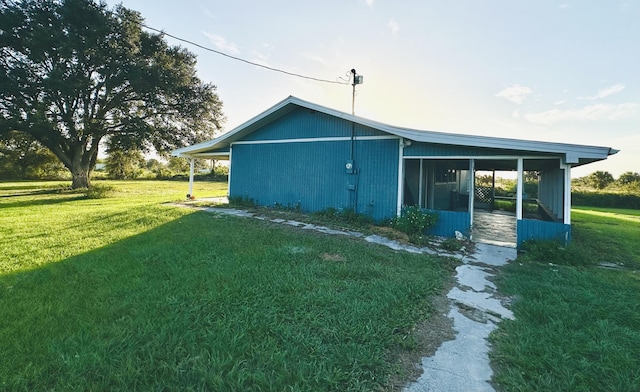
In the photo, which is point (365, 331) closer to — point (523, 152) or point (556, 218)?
point (523, 152)

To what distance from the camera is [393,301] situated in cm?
315

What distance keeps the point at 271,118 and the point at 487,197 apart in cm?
1107

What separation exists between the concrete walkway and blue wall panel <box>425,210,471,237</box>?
1262 mm

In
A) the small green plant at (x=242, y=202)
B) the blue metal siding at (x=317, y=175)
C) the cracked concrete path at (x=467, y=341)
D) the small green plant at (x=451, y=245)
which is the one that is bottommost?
the cracked concrete path at (x=467, y=341)

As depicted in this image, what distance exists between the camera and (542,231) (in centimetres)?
596

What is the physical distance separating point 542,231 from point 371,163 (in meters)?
4.12

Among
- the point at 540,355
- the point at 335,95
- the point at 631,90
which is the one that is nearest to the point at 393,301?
the point at 540,355

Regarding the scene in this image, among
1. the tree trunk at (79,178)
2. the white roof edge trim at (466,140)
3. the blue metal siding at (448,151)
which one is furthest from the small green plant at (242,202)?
the tree trunk at (79,178)

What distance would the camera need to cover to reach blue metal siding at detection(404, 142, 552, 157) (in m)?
6.43

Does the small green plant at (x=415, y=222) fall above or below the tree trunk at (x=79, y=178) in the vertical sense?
A: below

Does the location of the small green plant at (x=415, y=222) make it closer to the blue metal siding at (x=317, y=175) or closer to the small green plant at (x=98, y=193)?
the blue metal siding at (x=317, y=175)

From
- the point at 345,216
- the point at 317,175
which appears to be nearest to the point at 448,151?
the point at 345,216

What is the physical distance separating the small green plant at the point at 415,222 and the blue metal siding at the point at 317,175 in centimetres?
69

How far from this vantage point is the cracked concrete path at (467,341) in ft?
6.57
